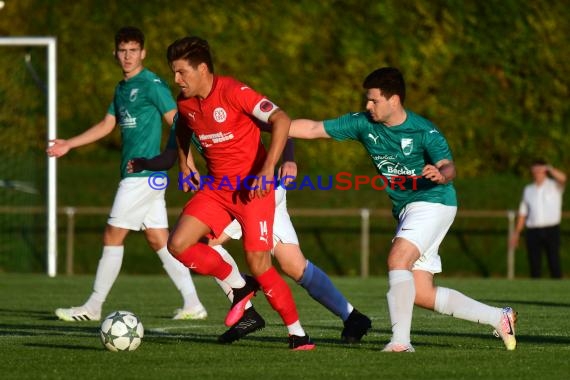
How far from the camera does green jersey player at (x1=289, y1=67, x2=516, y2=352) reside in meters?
8.20

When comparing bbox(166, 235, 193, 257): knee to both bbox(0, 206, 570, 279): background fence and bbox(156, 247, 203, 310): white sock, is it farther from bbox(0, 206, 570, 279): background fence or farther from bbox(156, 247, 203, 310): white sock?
bbox(0, 206, 570, 279): background fence

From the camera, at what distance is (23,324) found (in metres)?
10.7

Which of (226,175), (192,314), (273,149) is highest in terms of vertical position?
(273,149)

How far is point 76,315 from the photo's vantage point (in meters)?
11.2

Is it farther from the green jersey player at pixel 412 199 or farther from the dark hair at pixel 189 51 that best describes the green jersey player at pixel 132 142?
the green jersey player at pixel 412 199

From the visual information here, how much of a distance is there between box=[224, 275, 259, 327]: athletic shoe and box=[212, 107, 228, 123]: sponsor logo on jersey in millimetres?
1174

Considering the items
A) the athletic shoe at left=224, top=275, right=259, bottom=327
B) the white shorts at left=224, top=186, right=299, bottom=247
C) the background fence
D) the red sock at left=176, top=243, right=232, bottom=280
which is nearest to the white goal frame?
the background fence

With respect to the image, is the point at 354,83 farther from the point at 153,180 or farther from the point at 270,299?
the point at 270,299

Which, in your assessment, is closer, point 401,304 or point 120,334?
point 401,304

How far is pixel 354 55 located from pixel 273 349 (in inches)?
616

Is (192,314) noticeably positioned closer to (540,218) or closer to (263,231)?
(263,231)

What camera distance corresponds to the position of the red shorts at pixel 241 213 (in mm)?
8383

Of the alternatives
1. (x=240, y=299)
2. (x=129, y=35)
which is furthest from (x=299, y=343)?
(x=129, y=35)

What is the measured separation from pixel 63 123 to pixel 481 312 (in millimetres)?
16448
